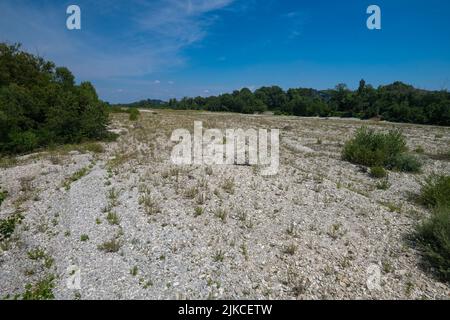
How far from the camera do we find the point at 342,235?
6.23 metres

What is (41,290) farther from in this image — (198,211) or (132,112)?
(132,112)

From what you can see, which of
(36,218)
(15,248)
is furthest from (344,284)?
(36,218)

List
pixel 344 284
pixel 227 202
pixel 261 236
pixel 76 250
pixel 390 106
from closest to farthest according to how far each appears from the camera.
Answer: pixel 344 284 < pixel 76 250 < pixel 261 236 < pixel 227 202 < pixel 390 106

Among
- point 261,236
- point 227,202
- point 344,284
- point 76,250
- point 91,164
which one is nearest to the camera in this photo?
point 344,284

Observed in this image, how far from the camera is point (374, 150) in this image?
1359 cm

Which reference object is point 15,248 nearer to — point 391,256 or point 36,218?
point 36,218

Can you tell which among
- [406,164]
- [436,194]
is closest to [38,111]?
[436,194]

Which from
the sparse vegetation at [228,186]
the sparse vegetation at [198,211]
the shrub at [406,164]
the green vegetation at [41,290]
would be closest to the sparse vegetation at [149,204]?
the sparse vegetation at [198,211]

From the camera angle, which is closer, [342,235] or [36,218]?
[342,235]

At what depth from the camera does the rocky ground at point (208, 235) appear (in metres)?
4.61

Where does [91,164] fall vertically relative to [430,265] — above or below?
above

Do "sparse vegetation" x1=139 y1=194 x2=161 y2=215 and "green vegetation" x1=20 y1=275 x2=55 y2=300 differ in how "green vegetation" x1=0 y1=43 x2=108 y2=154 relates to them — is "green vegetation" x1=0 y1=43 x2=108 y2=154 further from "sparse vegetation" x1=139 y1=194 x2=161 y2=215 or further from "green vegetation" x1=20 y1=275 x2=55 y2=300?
"green vegetation" x1=20 y1=275 x2=55 y2=300
